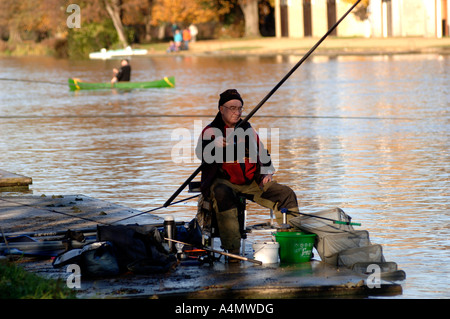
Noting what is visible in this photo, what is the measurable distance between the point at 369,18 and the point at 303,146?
162 ft

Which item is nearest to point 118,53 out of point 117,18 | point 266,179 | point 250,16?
point 117,18

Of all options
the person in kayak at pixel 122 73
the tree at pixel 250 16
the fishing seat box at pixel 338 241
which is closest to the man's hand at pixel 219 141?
the fishing seat box at pixel 338 241

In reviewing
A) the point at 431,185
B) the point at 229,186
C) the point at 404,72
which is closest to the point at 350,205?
the point at 431,185

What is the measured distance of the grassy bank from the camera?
262 inches

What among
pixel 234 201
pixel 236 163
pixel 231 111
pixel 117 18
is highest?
pixel 117 18

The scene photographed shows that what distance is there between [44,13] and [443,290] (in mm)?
76508

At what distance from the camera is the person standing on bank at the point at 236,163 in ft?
28.3


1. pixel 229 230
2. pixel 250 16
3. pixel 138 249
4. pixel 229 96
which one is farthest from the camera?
pixel 250 16

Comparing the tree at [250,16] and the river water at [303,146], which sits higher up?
the tree at [250,16]

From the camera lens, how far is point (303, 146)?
17391mm

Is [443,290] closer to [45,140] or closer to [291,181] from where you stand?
[291,181]

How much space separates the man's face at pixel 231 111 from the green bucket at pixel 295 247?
1.06 metres

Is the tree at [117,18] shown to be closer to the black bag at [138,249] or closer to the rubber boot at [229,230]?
the rubber boot at [229,230]

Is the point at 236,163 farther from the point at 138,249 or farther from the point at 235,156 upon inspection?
the point at 138,249
